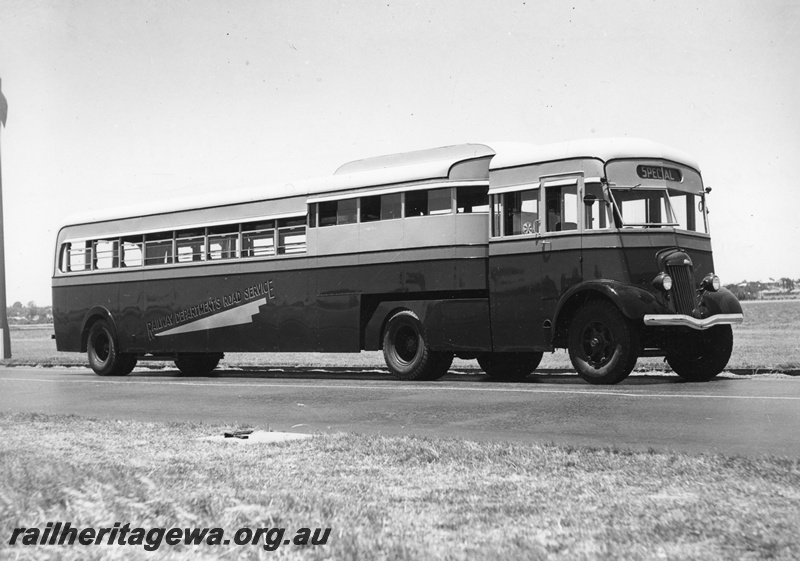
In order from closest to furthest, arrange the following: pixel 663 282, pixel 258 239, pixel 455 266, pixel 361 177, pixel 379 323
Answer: pixel 663 282 → pixel 455 266 → pixel 379 323 → pixel 361 177 → pixel 258 239

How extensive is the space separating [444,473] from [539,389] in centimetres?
714

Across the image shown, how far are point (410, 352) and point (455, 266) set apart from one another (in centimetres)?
180

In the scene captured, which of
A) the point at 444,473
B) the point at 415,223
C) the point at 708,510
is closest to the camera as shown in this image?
the point at 708,510

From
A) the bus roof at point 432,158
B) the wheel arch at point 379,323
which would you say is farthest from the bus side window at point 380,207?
the wheel arch at point 379,323

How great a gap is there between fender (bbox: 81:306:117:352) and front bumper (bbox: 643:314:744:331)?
12.4 meters

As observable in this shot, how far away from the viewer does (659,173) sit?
13938mm

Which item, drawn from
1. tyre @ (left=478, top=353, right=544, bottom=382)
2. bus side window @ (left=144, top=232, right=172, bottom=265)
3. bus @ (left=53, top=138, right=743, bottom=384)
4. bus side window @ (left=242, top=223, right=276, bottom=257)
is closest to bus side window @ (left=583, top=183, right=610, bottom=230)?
bus @ (left=53, top=138, right=743, bottom=384)

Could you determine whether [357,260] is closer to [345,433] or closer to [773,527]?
[345,433]

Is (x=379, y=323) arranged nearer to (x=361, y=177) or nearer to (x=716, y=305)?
(x=361, y=177)

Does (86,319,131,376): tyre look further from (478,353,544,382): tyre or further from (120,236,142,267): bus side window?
(478,353,544,382): tyre

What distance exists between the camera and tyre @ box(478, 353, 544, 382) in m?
16.3

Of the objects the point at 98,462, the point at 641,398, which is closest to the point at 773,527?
the point at 98,462

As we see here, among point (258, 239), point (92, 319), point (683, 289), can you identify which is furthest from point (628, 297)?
point (92, 319)

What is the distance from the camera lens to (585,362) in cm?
1366
